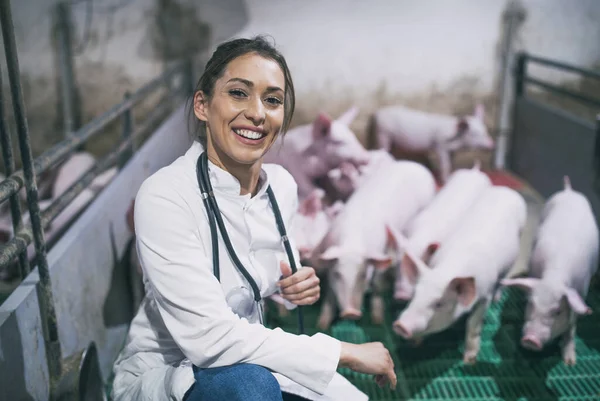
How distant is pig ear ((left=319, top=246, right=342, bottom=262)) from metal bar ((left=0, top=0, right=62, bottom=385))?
1162 millimetres

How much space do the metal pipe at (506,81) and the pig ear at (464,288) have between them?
3.17 metres

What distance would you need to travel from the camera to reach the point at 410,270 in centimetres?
236

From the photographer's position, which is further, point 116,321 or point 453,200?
point 453,200

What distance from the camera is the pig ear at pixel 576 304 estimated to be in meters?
2.15

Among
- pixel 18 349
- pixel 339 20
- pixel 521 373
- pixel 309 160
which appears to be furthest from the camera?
pixel 339 20

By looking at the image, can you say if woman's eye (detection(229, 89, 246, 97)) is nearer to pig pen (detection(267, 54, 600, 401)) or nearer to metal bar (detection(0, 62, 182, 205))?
metal bar (detection(0, 62, 182, 205))

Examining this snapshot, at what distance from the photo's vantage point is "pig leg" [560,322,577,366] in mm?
2299

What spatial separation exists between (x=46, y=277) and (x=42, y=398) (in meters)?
0.35

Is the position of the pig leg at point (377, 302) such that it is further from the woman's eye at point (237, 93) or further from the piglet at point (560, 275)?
the woman's eye at point (237, 93)

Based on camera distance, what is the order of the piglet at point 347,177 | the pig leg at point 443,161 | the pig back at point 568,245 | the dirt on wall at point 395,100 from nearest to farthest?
the pig back at point 568,245 < the piglet at point 347,177 < the pig leg at point 443,161 < the dirt on wall at point 395,100

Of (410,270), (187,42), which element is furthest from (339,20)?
(410,270)

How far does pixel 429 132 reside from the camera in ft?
15.5

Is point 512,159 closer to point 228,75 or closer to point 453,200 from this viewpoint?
point 453,200

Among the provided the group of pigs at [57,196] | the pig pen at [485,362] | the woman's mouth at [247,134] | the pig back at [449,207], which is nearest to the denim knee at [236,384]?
the woman's mouth at [247,134]
